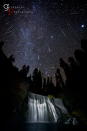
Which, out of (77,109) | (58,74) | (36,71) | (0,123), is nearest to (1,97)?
(0,123)

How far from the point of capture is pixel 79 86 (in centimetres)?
2195

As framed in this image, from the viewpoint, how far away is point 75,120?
25.4 meters

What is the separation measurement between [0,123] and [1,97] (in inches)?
125

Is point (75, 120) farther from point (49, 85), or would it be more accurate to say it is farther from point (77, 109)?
point (49, 85)

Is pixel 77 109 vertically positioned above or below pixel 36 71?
below

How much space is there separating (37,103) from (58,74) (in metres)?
14.3

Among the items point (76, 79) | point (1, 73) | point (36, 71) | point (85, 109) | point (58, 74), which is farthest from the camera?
point (36, 71)

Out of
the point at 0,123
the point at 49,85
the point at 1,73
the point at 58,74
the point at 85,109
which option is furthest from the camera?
the point at 49,85

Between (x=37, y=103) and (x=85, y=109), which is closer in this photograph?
(x=85, y=109)

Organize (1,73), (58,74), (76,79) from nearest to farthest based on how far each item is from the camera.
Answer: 1. (76,79)
2. (1,73)
3. (58,74)

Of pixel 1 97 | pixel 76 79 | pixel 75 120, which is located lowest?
pixel 75 120

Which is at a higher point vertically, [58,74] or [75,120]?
[58,74]

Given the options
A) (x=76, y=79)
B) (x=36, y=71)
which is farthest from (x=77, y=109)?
(x=36, y=71)

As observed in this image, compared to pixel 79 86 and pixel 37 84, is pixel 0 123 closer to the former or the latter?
pixel 79 86
